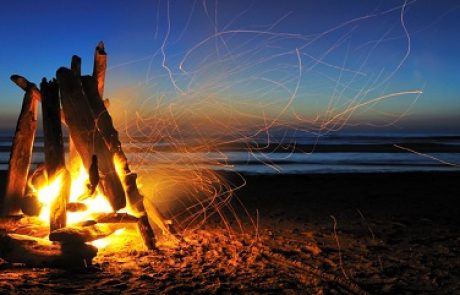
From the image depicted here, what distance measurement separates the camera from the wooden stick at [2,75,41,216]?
7.02 m

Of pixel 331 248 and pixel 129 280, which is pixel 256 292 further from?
pixel 331 248

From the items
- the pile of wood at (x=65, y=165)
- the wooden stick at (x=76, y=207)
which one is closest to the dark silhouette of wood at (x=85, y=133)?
the pile of wood at (x=65, y=165)

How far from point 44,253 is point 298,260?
3169mm

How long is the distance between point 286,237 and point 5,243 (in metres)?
4.10

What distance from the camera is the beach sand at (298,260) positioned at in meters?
5.04

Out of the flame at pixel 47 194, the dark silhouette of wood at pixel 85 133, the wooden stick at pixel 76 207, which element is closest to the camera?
the flame at pixel 47 194

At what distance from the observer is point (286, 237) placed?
24.6ft

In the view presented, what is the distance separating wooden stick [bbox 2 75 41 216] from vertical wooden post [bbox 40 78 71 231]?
95cm

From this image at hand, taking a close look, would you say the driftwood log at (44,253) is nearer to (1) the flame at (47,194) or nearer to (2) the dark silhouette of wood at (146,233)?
(1) the flame at (47,194)

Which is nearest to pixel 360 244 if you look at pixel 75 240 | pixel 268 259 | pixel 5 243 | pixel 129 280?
pixel 268 259

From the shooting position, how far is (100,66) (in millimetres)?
7062

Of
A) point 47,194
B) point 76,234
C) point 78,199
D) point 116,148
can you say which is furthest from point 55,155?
point 76,234

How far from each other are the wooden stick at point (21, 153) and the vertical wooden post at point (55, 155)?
948mm

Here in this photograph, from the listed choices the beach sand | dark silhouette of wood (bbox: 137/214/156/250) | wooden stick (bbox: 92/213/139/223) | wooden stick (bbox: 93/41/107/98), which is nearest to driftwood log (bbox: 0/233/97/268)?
the beach sand
